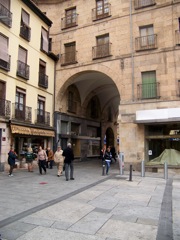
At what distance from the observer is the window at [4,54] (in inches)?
598

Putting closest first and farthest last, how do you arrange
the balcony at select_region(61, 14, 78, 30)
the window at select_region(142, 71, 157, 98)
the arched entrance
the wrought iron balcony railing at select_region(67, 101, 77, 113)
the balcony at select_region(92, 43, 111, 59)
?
the window at select_region(142, 71, 157, 98) → the balcony at select_region(92, 43, 111, 59) → the balcony at select_region(61, 14, 78, 30) → the arched entrance → the wrought iron balcony railing at select_region(67, 101, 77, 113)

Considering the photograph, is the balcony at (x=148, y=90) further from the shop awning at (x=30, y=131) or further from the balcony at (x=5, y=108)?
the balcony at (x=5, y=108)

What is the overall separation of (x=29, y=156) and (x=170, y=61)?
1093 cm

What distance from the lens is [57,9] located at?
21.2 m

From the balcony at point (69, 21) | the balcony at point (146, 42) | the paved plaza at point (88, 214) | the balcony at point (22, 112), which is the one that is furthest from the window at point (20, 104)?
the balcony at point (146, 42)

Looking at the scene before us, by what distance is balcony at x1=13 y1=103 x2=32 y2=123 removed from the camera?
629 inches

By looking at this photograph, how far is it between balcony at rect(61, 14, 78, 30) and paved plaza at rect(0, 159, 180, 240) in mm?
15510

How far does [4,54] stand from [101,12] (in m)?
8.56

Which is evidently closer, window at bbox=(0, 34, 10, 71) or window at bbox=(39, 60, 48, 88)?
window at bbox=(0, 34, 10, 71)

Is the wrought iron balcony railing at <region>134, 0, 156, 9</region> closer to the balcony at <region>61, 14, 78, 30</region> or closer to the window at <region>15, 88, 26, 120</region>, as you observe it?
the balcony at <region>61, 14, 78, 30</region>

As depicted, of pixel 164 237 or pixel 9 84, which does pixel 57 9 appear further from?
pixel 164 237

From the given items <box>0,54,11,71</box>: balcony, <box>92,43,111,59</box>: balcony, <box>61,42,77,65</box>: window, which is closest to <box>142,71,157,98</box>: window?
<box>92,43,111,59</box>: balcony

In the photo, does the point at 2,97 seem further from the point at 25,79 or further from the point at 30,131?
the point at 30,131

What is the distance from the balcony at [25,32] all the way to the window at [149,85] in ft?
28.7
